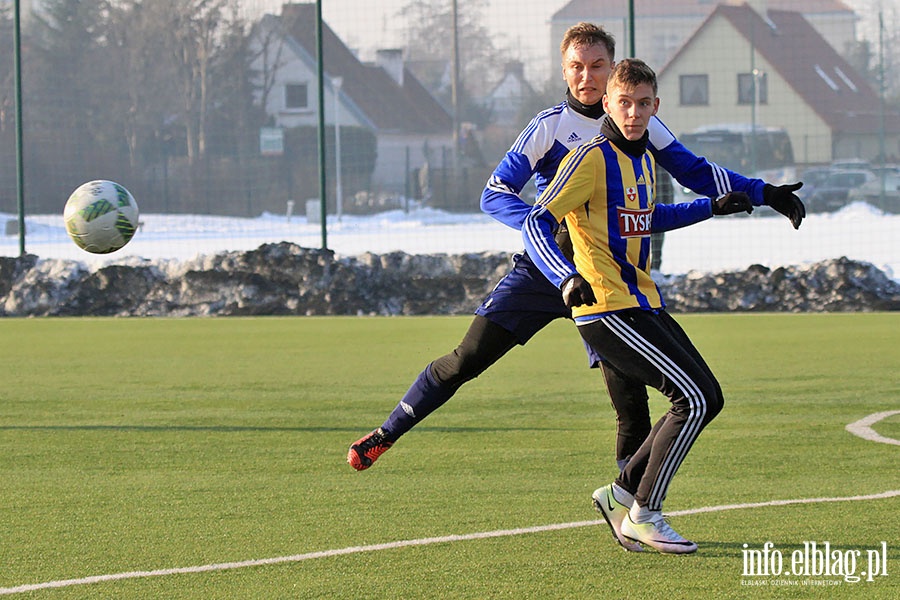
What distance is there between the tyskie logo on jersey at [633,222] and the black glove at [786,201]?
1.80 ft

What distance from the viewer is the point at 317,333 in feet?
44.6

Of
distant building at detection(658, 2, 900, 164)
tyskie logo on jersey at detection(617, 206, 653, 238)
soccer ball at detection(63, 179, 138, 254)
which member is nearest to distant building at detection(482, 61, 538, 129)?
distant building at detection(658, 2, 900, 164)

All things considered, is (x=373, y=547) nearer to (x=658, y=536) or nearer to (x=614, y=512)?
(x=614, y=512)

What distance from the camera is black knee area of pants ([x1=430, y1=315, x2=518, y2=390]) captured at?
5.58 m

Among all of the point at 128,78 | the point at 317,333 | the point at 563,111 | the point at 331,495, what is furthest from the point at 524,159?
the point at 128,78

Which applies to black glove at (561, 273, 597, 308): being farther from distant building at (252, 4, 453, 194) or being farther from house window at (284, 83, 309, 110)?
house window at (284, 83, 309, 110)

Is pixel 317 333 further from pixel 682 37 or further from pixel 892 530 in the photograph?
pixel 892 530

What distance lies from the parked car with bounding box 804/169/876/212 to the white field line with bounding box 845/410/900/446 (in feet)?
40.1

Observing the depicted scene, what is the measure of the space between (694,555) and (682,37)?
13.3 metres

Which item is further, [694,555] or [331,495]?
[331,495]

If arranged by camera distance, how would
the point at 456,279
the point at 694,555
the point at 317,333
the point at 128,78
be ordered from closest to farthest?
the point at 694,555 → the point at 317,333 → the point at 456,279 → the point at 128,78

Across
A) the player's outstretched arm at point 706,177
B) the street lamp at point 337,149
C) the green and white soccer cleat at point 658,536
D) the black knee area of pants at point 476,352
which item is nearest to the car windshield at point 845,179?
the street lamp at point 337,149

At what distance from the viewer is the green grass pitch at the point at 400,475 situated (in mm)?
4535

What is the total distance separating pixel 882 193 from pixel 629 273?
54.6 ft
